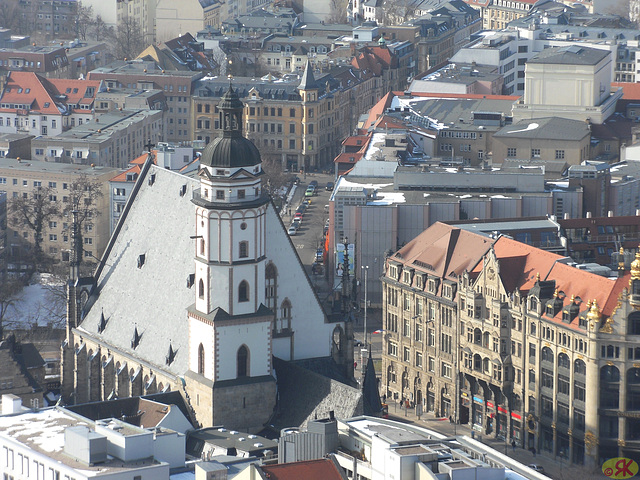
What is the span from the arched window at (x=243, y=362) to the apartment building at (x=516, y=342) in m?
31.1

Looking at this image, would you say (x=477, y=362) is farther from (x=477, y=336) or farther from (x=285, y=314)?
(x=285, y=314)

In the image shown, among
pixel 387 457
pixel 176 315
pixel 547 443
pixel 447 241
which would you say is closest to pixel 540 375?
pixel 547 443

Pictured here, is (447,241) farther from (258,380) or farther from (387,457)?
(387,457)

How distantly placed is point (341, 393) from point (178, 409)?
42.6ft

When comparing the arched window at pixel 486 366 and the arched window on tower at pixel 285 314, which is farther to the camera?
the arched window at pixel 486 366

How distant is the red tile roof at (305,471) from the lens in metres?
130

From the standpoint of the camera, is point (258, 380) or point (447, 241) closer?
point (258, 380)

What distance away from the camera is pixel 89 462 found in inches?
5340

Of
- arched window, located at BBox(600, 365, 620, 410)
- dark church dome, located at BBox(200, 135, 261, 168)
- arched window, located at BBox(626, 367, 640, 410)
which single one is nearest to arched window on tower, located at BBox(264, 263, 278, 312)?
dark church dome, located at BBox(200, 135, 261, 168)

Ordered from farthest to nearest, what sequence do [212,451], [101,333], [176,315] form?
1. [101,333]
2. [176,315]
3. [212,451]

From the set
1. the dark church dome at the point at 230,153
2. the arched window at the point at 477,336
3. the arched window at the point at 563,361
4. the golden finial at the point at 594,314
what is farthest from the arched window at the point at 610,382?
the dark church dome at the point at 230,153

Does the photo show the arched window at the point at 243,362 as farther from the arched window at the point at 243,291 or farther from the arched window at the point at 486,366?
the arched window at the point at 486,366

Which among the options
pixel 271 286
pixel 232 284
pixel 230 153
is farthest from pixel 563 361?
pixel 230 153

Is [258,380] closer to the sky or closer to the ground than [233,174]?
closer to the ground
